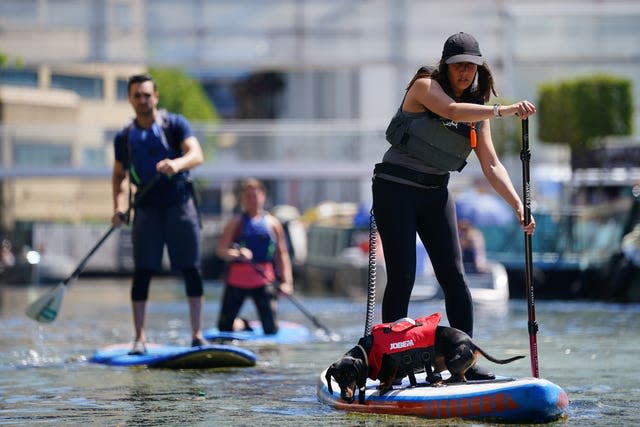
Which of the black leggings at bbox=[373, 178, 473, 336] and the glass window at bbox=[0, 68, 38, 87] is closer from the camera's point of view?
the black leggings at bbox=[373, 178, 473, 336]

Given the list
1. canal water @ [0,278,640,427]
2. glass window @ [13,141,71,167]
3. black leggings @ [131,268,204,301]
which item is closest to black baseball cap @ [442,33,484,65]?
canal water @ [0,278,640,427]

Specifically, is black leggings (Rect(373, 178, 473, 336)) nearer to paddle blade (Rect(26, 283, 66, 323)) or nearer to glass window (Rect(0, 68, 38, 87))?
paddle blade (Rect(26, 283, 66, 323))

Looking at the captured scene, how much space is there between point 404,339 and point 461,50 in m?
1.50

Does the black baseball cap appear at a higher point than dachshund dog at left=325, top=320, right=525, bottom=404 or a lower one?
higher

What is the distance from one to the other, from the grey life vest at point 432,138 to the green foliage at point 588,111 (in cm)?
2530

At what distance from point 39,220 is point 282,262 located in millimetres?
27618

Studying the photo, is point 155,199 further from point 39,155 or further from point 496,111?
point 39,155

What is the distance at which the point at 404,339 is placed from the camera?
311 inches

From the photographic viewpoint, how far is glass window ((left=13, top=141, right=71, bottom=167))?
38.8 m

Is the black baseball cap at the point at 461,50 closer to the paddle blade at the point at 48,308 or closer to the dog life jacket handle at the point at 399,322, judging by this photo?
the dog life jacket handle at the point at 399,322

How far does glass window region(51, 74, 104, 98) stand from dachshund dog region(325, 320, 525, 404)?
42.2m

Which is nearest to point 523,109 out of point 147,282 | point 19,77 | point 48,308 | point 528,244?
point 528,244

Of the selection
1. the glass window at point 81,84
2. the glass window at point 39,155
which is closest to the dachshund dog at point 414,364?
the glass window at point 39,155

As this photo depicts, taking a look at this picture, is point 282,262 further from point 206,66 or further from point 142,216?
point 206,66
